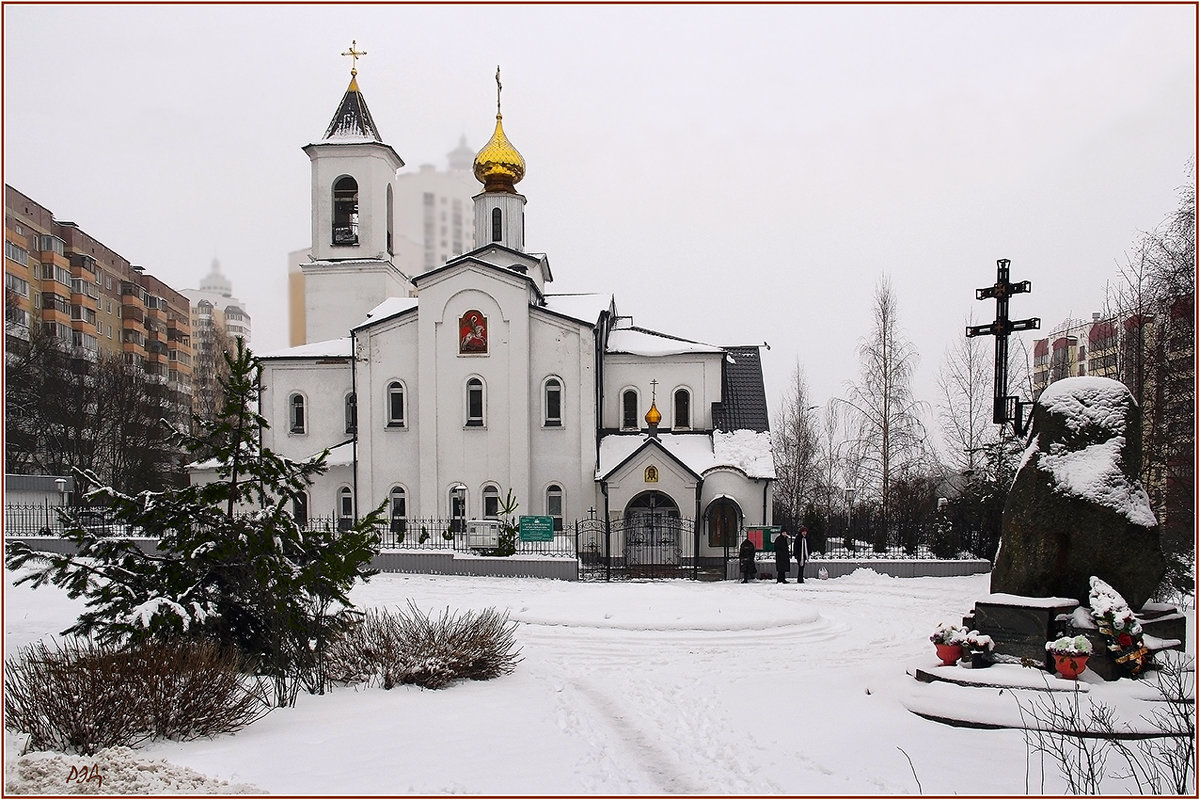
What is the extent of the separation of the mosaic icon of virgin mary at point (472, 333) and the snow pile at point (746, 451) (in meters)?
7.31

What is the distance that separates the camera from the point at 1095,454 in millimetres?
10383

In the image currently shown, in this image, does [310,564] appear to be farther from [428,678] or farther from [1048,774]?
[1048,774]

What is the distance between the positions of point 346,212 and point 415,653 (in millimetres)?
24217

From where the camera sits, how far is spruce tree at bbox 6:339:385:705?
8.73 metres

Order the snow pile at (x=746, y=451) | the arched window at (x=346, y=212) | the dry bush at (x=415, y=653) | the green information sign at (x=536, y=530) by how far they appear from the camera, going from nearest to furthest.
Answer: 1. the dry bush at (x=415, y=653)
2. the green information sign at (x=536, y=530)
3. the snow pile at (x=746, y=451)
4. the arched window at (x=346, y=212)

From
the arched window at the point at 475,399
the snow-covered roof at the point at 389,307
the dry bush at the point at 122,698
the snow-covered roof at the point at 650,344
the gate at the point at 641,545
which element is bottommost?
the gate at the point at 641,545

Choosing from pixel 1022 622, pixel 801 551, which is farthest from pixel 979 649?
pixel 801 551

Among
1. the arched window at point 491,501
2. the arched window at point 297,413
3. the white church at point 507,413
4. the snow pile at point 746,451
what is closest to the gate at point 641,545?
the white church at point 507,413

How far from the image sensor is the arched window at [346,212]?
31.0 meters

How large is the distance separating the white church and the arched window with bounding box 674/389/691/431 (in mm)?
45

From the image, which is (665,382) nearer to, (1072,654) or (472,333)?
(472,333)

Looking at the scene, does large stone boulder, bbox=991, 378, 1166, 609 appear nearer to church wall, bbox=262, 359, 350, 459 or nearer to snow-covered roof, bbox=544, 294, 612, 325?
snow-covered roof, bbox=544, 294, 612, 325

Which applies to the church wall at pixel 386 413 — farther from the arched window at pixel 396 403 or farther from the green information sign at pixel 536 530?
the green information sign at pixel 536 530

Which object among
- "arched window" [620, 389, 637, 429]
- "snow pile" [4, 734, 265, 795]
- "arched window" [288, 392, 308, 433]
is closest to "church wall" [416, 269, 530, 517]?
"arched window" [620, 389, 637, 429]
